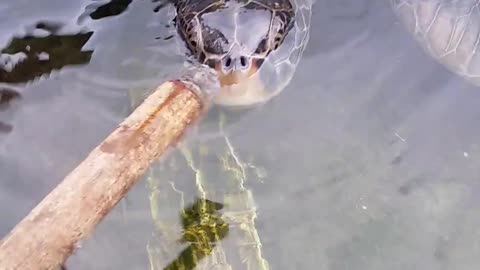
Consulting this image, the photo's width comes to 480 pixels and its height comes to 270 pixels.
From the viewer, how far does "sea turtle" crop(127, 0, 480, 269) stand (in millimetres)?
1936

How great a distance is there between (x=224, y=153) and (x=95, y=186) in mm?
746

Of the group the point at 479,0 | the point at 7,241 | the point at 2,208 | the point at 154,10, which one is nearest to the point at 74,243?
the point at 7,241

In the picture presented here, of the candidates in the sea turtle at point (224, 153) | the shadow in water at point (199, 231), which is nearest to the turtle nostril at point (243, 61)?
the sea turtle at point (224, 153)

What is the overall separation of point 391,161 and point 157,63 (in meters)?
0.78

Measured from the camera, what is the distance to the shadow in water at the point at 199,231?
189cm

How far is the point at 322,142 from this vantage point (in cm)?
221

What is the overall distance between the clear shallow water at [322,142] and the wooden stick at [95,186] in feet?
1.46

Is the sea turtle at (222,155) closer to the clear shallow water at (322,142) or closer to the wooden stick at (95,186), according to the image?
the clear shallow water at (322,142)

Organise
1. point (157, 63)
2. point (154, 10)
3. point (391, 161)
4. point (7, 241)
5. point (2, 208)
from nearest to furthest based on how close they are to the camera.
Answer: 1. point (7, 241)
2. point (2, 208)
3. point (391, 161)
4. point (157, 63)
5. point (154, 10)

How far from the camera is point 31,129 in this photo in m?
2.18

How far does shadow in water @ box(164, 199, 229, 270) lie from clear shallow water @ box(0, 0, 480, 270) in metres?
0.09

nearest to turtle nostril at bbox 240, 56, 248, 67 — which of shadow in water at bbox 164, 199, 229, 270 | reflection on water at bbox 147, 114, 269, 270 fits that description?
reflection on water at bbox 147, 114, 269, 270

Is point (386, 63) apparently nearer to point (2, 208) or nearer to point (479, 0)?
point (479, 0)

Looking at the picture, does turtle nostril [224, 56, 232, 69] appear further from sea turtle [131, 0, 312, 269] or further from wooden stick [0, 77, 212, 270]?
wooden stick [0, 77, 212, 270]
